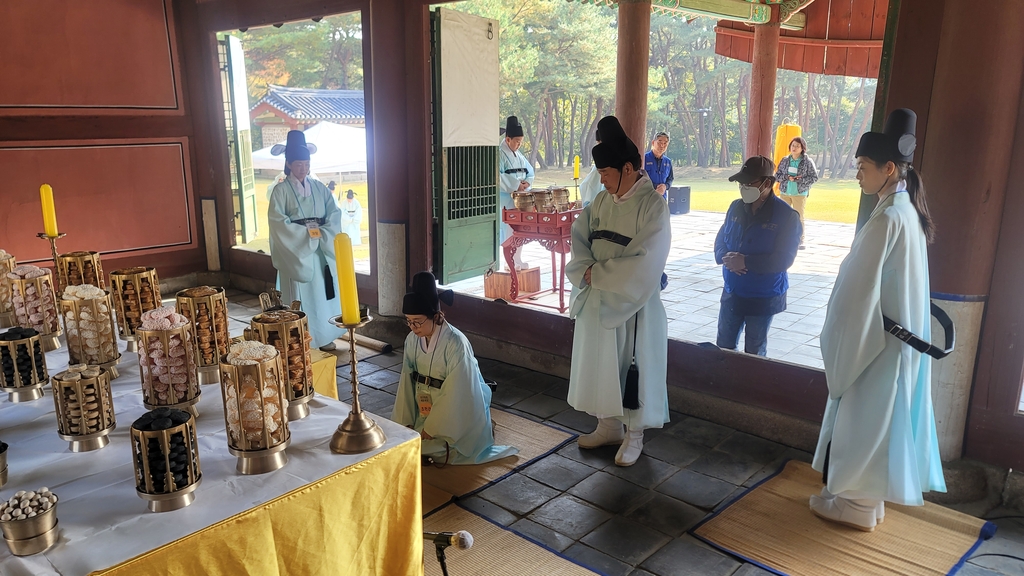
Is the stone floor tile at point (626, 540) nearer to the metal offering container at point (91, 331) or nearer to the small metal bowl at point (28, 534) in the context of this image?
the metal offering container at point (91, 331)

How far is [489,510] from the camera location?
346 cm

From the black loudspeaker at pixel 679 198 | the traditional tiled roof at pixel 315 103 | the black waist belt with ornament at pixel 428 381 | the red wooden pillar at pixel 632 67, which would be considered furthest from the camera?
the traditional tiled roof at pixel 315 103

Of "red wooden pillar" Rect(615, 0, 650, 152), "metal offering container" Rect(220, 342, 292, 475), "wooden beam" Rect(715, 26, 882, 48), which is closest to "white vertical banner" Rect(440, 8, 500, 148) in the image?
"red wooden pillar" Rect(615, 0, 650, 152)

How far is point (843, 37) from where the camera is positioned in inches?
372

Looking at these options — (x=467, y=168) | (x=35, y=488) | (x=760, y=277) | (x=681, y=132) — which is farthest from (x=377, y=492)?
(x=681, y=132)

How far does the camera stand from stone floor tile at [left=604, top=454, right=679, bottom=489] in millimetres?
3762

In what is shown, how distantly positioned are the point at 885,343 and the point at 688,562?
50.1 inches

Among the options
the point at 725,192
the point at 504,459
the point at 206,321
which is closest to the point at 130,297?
the point at 206,321

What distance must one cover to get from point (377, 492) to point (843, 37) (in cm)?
977

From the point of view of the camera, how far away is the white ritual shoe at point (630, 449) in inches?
155

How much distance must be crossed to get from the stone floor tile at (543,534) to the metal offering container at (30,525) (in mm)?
2137

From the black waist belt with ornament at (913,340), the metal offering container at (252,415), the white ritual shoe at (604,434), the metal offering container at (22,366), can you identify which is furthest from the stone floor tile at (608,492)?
the metal offering container at (22,366)

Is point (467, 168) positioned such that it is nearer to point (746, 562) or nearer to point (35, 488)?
point (746, 562)

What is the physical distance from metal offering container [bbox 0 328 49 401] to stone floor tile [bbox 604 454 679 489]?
8.96 ft
